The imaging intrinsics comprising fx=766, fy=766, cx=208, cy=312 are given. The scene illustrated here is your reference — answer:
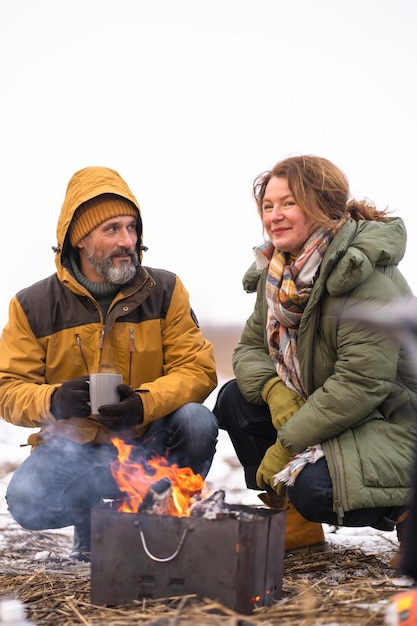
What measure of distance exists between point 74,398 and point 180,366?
622 millimetres

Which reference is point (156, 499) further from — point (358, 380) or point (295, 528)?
point (295, 528)

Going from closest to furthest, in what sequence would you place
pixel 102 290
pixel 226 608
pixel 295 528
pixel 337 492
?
pixel 226 608 → pixel 337 492 → pixel 295 528 → pixel 102 290

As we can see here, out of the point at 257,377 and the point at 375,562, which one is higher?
the point at 257,377

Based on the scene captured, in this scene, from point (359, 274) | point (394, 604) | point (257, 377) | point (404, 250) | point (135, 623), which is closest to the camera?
point (394, 604)

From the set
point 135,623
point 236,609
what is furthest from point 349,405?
point 135,623

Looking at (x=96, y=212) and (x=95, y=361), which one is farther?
(x=96, y=212)

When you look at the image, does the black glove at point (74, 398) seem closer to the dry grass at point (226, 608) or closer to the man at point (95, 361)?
the man at point (95, 361)

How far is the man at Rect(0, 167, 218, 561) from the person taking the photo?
12.0 feet

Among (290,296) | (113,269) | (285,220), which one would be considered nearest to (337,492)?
(290,296)

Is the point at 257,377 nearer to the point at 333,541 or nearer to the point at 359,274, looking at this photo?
the point at 359,274

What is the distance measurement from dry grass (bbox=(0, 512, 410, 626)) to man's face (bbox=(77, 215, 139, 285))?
1.40 meters

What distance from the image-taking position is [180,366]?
3.79m

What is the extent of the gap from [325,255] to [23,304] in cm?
153

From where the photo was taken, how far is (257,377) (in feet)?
12.0
